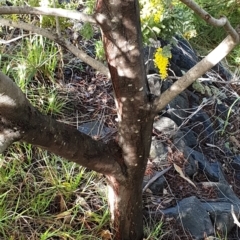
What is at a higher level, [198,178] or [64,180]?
[198,178]

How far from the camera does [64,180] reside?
7.97ft

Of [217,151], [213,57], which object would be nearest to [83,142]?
[213,57]

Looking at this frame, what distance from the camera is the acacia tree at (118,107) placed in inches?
55.7

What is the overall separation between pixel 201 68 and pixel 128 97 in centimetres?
33

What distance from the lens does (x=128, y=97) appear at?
1.75 meters

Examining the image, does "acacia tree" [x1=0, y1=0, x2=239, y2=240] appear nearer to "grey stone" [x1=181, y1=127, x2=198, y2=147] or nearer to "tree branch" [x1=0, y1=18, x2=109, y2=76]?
"tree branch" [x1=0, y1=18, x2=109, y2=76]

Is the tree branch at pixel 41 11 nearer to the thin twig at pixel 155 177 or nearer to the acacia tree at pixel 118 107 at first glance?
the acacia tree at pixel 118 107

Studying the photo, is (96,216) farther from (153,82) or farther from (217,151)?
(217,151)

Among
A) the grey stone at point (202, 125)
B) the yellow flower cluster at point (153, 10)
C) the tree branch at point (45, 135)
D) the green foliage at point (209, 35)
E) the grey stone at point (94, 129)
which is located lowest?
the tree branch at point (45, 135)

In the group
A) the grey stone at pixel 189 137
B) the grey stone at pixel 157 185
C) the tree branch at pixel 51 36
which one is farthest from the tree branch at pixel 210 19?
the grey stone at pixel 189 137

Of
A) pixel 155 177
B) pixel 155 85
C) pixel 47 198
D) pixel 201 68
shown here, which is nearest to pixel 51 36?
pixel 201 68

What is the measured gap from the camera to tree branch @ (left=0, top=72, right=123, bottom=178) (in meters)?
1.37

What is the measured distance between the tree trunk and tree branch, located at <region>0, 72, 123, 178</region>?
87 mm

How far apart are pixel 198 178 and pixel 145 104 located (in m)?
1.36
